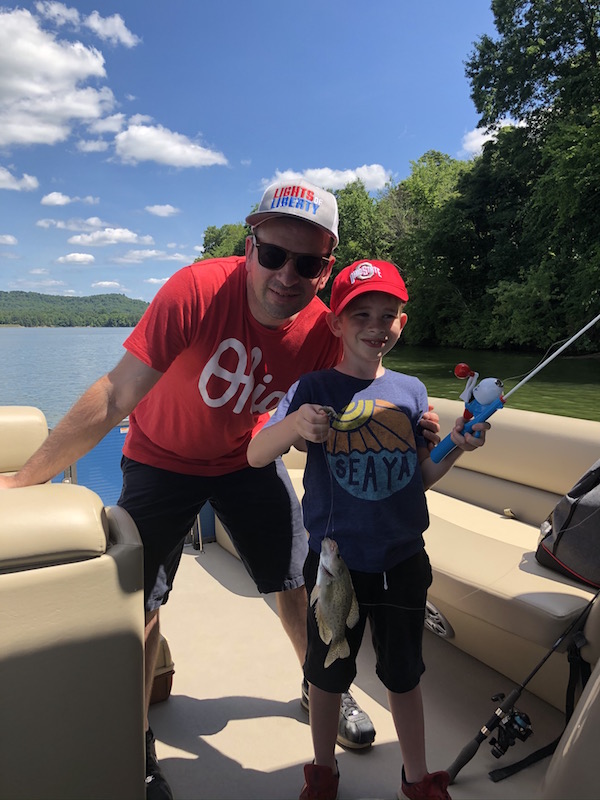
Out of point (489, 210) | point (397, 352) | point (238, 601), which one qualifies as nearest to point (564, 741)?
point (238, 601)

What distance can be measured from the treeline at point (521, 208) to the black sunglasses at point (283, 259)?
1530 centimetres

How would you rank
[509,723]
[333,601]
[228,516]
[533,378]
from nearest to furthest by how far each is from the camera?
[333,601] → [509,723] → [228,516] → [533,378]

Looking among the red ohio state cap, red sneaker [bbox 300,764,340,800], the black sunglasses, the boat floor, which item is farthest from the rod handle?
the boat floor

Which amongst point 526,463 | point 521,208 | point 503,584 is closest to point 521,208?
point 521,208

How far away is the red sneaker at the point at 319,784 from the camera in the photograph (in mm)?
1749

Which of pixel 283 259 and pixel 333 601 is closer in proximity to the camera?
pixel 333 601

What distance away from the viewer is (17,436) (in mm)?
3072

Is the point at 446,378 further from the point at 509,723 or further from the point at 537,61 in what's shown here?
the point at 509,723

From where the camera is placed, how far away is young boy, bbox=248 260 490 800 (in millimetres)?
1695

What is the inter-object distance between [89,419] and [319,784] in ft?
4.46

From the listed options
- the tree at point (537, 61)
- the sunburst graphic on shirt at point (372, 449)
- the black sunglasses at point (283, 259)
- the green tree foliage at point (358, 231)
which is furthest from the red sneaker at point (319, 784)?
the green tree foliage at point (358, 231)

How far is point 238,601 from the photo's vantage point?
3.36 m

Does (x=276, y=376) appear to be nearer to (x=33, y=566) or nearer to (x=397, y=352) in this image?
(x=33, y=566)

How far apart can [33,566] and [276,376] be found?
3.75 feet
